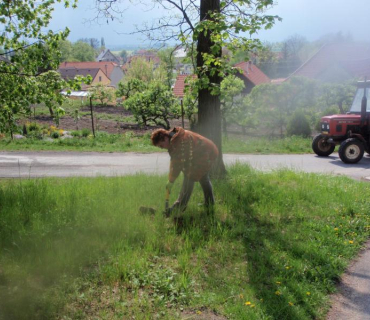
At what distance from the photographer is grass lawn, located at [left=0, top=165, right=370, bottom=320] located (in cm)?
401

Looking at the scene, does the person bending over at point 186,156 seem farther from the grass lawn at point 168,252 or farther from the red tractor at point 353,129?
the red tractor at point 353,129

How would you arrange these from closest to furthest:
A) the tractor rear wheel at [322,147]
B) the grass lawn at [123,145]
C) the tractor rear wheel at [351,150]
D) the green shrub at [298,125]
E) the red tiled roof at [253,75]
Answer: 1. the tractor rear wheel at [351,150]
2. the tractor rear wheel at [322,147]
3. the grass lawn at [123,145]
4. the green shrub at [298,125]
5. the red tiled roof at [253,75]

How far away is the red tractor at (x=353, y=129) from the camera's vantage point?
12633 millimetres

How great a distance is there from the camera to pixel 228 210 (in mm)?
6562

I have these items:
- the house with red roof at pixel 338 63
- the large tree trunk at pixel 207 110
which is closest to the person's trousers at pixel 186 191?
the large tree trunk at pixel 207 110

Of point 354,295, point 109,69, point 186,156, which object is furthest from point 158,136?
point 109,69

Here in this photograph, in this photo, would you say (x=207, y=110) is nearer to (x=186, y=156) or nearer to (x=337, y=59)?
(x=186, y=156)

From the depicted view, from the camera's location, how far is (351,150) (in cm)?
1268

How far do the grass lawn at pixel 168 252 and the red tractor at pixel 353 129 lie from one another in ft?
17.7

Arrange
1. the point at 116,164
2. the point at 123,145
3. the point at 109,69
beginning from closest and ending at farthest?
the point at 116,164
the point at 123,145
the point at 109,69

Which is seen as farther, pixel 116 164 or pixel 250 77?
pixel 250 77

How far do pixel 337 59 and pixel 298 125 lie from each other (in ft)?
73.7

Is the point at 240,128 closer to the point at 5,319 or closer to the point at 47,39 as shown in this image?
the point at 47,39

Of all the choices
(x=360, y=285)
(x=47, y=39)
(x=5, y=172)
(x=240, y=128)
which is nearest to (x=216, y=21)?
(x=47, y=39)
